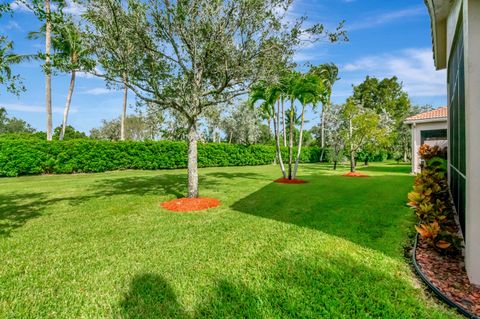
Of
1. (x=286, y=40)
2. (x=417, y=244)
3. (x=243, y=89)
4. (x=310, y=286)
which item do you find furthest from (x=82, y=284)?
(x=286, y=40)

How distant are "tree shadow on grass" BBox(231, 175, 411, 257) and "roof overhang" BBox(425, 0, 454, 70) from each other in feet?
15.3

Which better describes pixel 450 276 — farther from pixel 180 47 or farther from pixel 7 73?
pixel 7 73

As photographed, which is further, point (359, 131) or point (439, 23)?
point (359, 131)

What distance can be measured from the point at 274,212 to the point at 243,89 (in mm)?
3685

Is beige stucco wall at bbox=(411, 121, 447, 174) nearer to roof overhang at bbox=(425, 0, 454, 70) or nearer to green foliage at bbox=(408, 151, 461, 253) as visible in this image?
roof overhang at bbox=(425, 0, 454, 70)

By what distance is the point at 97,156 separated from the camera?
57.9ft

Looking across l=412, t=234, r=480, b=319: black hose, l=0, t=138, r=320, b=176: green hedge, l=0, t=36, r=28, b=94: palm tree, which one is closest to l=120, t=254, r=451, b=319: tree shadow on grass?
l=412, t=234, r=480, b=319: black hose

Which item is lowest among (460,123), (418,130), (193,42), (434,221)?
(434,221)

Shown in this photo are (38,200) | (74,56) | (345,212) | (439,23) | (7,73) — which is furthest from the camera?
(38,200)

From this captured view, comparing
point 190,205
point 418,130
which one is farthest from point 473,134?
point 418,130

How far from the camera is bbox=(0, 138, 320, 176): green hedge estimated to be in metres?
14.9

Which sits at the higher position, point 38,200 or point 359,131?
point 359,131

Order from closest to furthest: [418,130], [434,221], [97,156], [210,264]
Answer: [210,264] → [434,221] → [418,130] → [97,156]

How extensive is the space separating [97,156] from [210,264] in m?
17.0
